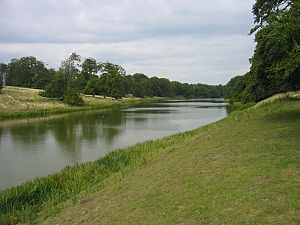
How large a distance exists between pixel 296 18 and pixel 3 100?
45.3m

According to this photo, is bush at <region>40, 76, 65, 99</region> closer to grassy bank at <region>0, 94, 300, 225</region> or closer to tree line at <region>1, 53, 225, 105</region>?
tree line at <region>1, 53, 225, 105</region>

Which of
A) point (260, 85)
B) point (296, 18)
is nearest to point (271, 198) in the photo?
point (296, 18)

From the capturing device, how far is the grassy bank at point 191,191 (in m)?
5.39

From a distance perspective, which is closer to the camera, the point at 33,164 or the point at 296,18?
the point at 296,18

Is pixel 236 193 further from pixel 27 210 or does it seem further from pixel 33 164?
pixel 33 164

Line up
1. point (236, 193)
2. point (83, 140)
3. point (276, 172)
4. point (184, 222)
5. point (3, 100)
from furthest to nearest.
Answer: point (3, 100), point (83, 140), point (276, 172), point (236, 193), point (184, 222)

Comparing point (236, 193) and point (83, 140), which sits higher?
point (236, 193)

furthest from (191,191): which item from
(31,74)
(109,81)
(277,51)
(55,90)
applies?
(31,74)

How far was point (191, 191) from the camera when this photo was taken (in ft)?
21.9

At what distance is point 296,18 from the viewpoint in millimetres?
10461

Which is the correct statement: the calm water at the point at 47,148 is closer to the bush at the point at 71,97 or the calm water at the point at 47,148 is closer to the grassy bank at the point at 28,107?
the grassy bank at the point at 28,107

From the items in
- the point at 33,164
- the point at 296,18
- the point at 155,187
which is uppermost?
the point at 296,18

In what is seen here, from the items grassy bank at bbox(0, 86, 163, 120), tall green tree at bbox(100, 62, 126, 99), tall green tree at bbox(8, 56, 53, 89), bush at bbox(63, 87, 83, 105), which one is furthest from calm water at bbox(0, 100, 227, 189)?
tall green tree at bbox(8, 56, 53, 89)

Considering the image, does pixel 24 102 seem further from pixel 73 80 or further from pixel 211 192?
pixel 211 192
